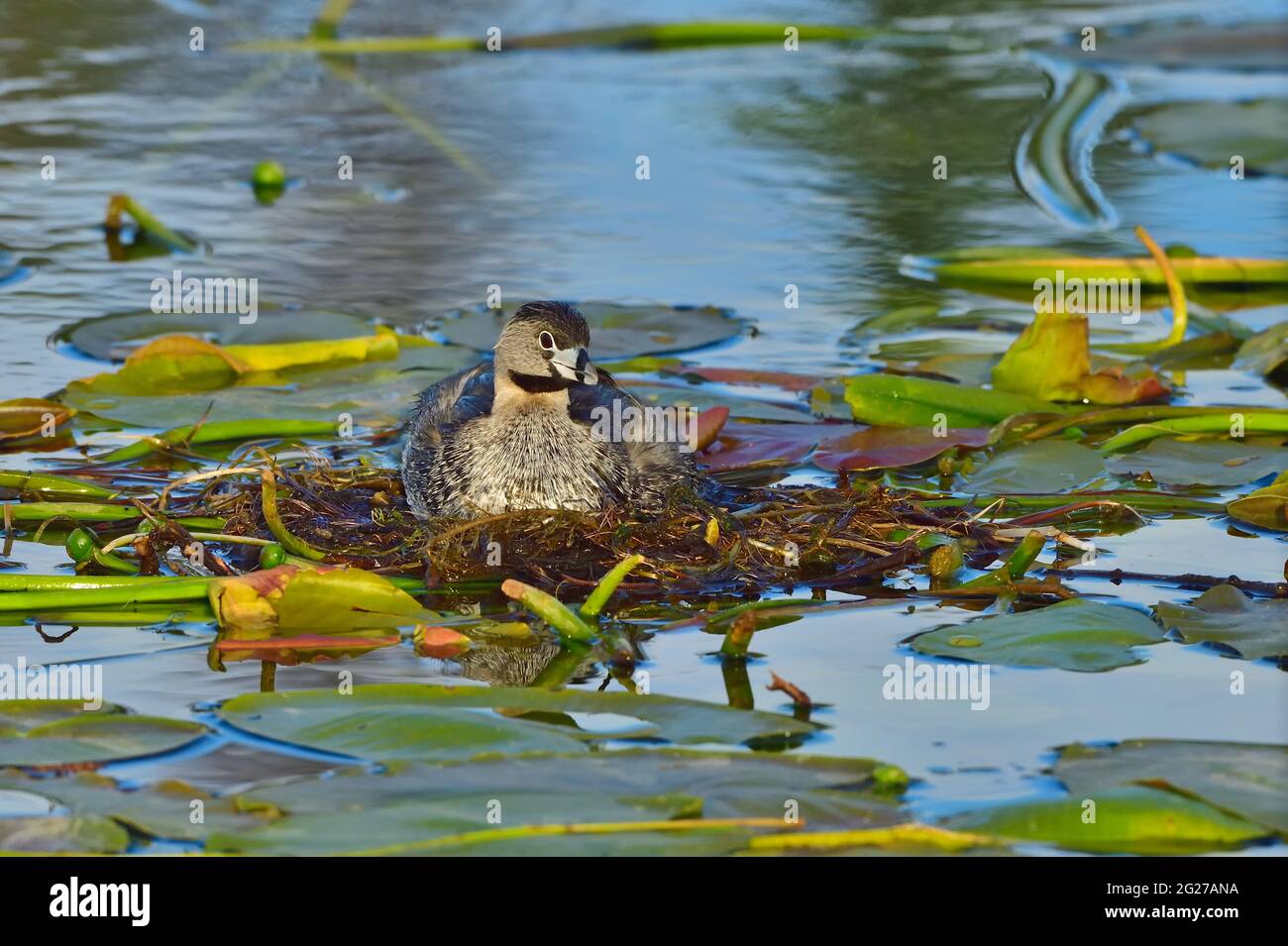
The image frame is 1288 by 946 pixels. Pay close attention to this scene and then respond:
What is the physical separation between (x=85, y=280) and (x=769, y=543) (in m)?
6.15

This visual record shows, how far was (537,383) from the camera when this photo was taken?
8.23 m

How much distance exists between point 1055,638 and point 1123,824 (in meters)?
1.52

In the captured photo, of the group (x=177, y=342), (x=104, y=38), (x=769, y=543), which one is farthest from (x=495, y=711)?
(x=104, y=38)

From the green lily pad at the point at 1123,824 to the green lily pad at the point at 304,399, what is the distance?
512 cm

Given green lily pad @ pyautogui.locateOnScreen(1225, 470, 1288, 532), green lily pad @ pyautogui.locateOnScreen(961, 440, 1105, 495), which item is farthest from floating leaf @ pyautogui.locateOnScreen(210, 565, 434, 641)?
green lily pad @ pyautogui.locateOnScreen(1225, 470, 1288, 532)

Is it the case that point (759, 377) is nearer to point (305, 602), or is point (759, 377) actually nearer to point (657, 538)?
point (657, 538)

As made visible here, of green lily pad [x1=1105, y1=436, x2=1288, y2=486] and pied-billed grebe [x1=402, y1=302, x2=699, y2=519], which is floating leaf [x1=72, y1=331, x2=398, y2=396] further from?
green lily pad [x1=1105, y1=436, x2=1288, y2=486]

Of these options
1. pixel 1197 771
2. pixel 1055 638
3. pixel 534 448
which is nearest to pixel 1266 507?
pixel 1055 638

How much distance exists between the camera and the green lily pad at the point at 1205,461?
339 inches

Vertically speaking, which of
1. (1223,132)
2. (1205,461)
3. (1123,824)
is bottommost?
(1123,824)

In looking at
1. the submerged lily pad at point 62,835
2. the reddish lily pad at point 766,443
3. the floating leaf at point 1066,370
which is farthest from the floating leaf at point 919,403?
the submerged lily pad at point 62,835

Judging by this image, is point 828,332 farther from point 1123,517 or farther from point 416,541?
point 416,541

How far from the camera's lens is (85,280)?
1212cm

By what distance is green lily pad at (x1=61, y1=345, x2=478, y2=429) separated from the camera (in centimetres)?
941
